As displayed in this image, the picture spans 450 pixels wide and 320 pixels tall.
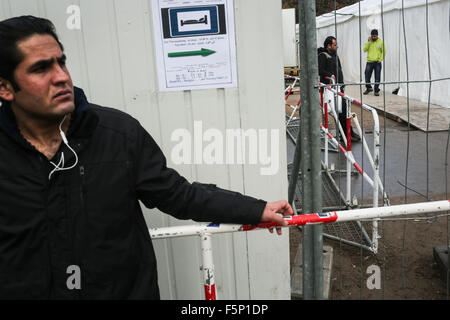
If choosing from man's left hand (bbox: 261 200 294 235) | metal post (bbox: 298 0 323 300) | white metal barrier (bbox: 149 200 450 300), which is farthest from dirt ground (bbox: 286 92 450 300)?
man's left hand (bbox: 261 200 294 235)

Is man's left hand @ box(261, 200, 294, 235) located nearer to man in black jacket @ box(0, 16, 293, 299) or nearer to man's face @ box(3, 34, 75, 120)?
man in black jacket @ box(0, 16, 293, 299)

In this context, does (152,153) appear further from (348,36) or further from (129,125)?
(348,36)

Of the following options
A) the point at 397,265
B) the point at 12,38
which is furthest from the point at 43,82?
the point at 397,265

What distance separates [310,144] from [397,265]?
211 centimetres

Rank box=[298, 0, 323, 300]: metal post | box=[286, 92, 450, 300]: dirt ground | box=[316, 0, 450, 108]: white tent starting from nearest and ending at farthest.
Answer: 1. box=[298, 0, 323, 300]: metal post
2. box=[286, 92, 450, 300]: dirt ground
3. box=[316, 0, 450, 108]: white tent

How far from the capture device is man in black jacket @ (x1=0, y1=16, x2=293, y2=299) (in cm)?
149

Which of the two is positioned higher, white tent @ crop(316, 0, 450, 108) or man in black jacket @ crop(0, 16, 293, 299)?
white tent @ crop(316, 0, 450, 108)

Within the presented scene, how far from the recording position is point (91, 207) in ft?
5.10

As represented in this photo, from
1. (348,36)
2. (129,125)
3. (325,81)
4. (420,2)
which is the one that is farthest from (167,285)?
(348,36)

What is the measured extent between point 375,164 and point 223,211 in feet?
8.00

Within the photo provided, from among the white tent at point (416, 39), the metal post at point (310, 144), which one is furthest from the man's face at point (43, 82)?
the white tent at point (416, 39)

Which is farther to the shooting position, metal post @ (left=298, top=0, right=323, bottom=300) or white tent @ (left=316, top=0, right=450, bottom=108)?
white tent @ (left=316, top=0, right=450, bottom=108)

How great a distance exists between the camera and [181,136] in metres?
2.37

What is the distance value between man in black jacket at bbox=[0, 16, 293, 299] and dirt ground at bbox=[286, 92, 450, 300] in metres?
1.75
